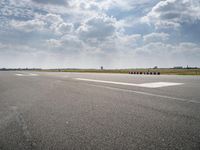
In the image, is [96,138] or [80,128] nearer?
[96,138]

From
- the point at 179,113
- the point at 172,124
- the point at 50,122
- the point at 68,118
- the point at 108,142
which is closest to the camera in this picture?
the point at 108,142

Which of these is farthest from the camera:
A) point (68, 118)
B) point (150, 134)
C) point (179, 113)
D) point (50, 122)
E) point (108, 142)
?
point (179, 113)

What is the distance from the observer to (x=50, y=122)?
10.5ft

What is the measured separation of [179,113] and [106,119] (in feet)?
5.79

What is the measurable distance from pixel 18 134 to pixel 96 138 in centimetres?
132

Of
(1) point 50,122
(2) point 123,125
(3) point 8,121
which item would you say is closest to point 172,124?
(2) point 123,125

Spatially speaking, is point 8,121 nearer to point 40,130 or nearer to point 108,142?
point 40,130

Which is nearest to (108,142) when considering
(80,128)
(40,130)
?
(80,128)

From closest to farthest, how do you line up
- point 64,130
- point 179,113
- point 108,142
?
1. point 108,142
2. point 64,130
3. point 179,113

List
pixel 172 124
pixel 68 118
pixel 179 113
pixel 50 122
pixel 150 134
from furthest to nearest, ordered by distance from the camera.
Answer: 1. pixel 179 113
2. pixel 68 118
3. pixel 50 122
4. pixel 172 124
5. pixel 150 134

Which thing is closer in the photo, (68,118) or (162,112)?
(68,118)

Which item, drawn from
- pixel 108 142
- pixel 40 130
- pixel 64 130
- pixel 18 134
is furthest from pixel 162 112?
pixel 18 134

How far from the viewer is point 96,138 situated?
243 centimetres

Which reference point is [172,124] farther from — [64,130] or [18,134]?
[18,134]
